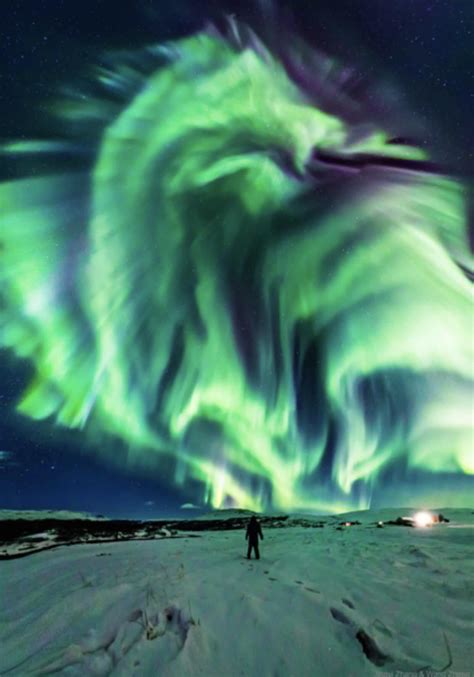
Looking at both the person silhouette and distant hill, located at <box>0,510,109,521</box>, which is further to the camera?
distant hill, located at <box>0,510,109,521</box>

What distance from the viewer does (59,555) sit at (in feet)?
61.9

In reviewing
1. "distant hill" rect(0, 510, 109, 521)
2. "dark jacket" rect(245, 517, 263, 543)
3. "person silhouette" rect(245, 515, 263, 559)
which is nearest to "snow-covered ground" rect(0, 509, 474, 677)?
"person silhouette" rect(245, 515, 263, 559)

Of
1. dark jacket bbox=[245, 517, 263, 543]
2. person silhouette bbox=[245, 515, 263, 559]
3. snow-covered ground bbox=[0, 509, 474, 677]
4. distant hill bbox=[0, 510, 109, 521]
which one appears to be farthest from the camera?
distant hill bbox=[0, 510, 109, 521]

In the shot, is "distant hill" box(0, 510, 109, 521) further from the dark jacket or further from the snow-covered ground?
the snow-covered ground

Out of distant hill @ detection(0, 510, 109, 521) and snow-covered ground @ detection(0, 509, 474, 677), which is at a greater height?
distant hill @ detection(0, 510, 109, 521)

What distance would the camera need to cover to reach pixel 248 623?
6797mm

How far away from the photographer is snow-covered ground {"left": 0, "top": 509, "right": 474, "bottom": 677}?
17.9 feet

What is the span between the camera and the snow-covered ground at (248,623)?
214 inches

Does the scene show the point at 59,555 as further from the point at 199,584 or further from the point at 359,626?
the point at 359,626

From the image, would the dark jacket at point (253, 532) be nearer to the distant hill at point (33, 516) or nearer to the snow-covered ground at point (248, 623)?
the snow-covered ground at point (248, 623)

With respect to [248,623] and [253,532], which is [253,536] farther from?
[248,623]

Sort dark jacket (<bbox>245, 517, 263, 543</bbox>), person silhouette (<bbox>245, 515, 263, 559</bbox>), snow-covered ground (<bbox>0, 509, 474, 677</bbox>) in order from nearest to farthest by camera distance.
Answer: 1. snow-covered ground (<bbox>0, 509, 474, 677</bbox>)
2. person silhouette (<bbox>245, 515, 263, 559</bbox>)
3. dark jacket (<bbox>245, 517, 263, 543</bbox>)

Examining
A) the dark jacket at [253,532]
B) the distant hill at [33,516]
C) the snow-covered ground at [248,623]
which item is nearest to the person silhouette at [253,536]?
the dark jacket at [253,532]

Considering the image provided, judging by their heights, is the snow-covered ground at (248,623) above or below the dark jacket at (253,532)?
below
